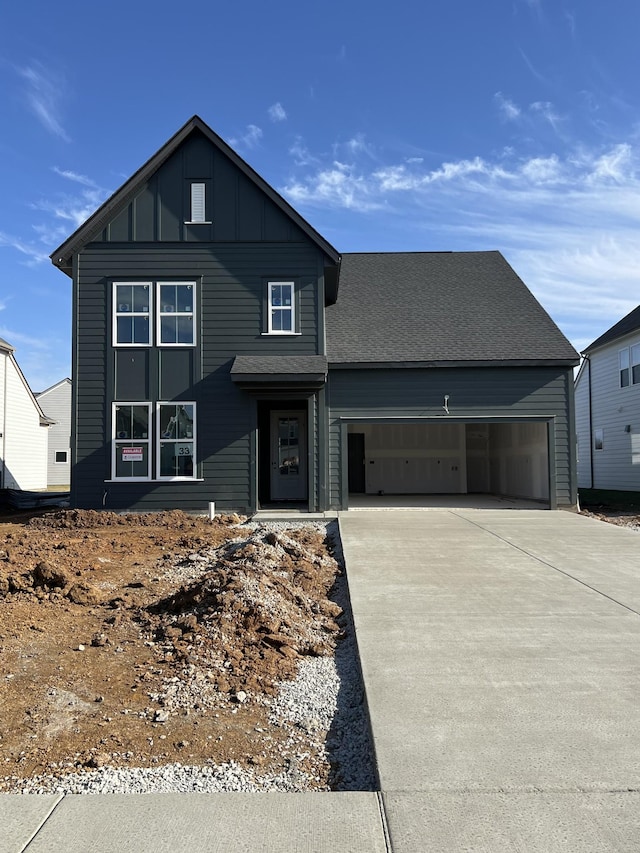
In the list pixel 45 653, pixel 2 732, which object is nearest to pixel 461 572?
pixel 45 653

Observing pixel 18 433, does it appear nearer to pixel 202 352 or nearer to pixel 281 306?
pixel 202 352

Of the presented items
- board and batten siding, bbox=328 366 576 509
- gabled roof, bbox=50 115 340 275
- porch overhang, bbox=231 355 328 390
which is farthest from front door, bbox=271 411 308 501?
gabled roof, bbox=50 115 340 275

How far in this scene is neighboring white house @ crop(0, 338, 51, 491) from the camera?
25172mm

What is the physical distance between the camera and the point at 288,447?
53.5 ft

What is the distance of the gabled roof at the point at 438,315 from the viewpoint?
1504cm

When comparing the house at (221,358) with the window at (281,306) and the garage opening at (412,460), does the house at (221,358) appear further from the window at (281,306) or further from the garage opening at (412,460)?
the garage opening at (412,460)

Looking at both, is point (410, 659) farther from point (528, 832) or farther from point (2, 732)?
point (2, 732)

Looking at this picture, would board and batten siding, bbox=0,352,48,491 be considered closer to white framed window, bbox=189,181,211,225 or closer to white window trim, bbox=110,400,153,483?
white window trim, bbox=110,400,153,483

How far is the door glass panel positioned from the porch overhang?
7.12 feet

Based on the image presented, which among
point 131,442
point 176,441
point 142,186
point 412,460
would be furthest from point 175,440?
point 412,460

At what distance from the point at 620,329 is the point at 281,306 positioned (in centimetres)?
1431

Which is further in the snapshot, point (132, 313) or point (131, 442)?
point (132, 313)

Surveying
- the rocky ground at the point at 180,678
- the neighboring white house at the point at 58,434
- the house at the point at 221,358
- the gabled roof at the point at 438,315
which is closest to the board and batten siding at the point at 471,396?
the house at the point at 221,358

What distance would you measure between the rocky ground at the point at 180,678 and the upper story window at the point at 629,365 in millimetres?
16952
